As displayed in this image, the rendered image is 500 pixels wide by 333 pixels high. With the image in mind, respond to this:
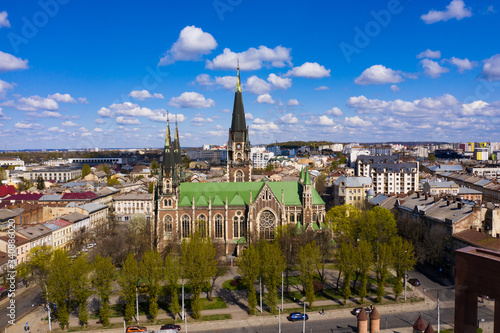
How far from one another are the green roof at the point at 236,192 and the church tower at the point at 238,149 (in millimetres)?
8253

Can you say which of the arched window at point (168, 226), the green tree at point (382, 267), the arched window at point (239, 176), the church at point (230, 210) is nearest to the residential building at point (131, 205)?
the church at point (230, 210)

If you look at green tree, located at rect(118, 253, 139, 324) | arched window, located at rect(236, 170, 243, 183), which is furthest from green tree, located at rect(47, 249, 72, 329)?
arched window, located at rect(236, 170, 243, 183)

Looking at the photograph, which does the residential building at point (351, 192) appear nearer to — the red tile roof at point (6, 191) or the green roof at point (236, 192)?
the green roof at point (236, 192)

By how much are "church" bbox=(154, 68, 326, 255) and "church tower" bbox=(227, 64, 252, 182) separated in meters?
8.44

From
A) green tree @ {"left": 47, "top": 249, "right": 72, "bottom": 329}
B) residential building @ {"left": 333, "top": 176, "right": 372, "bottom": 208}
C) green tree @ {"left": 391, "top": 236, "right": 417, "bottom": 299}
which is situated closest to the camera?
green tree @ {"left": 47, "top": 249, "right": 72, "bottom": 329}

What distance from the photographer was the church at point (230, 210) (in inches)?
3479

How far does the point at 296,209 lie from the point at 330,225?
35.3ft

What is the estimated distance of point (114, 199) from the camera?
151m

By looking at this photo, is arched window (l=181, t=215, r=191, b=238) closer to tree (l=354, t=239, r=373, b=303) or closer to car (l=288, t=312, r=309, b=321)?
car (l=288, t=312, r=309, b=321)

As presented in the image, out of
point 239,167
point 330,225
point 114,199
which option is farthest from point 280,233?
point 114,199

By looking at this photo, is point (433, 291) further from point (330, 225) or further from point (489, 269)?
point (489, 269)

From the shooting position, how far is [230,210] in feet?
294

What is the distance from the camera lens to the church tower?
100 metres

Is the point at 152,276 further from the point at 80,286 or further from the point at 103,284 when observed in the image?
the point at 80,286
